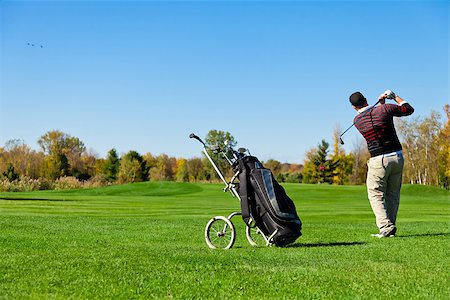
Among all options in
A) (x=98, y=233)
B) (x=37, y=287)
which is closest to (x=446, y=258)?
(x=37, y=287)

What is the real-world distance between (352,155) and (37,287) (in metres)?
84.2

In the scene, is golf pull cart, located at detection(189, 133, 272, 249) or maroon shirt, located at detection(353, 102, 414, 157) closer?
golf pull cart, located at detection(189, 133, 272, 249)

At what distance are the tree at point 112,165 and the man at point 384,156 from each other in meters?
76.6

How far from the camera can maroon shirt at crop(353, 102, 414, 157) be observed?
10.2m

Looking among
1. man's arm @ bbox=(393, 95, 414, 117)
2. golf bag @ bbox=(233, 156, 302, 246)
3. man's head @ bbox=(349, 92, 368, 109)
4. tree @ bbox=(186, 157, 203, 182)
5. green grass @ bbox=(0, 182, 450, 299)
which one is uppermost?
tree @ bbox=(186, 157, 203, 182)

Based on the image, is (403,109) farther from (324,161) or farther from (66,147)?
(66,147)

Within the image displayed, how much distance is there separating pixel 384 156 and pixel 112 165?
77.6m

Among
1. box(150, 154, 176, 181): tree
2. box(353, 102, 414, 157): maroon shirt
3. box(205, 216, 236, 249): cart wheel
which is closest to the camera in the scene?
box(205, 216, 236, 249): cart wheel

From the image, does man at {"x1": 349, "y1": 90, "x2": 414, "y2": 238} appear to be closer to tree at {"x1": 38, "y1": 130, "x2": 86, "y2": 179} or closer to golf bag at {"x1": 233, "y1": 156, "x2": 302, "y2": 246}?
golf bag at {"x1": 233, "y1": 156, "x2": 302, "y2": 246}

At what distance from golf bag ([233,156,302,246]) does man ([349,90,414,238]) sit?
2.19 m

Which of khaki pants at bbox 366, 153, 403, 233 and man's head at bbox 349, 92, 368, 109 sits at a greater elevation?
man's head at bbox 349, 92, 368, 109

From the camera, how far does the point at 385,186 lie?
34.3ft

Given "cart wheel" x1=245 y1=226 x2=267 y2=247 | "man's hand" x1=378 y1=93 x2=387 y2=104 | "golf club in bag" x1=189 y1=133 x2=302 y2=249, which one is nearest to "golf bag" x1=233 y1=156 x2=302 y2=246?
"golf club in bag" x1=189 y1=133 x2=302 y2=249

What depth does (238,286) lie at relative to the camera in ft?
18.1
